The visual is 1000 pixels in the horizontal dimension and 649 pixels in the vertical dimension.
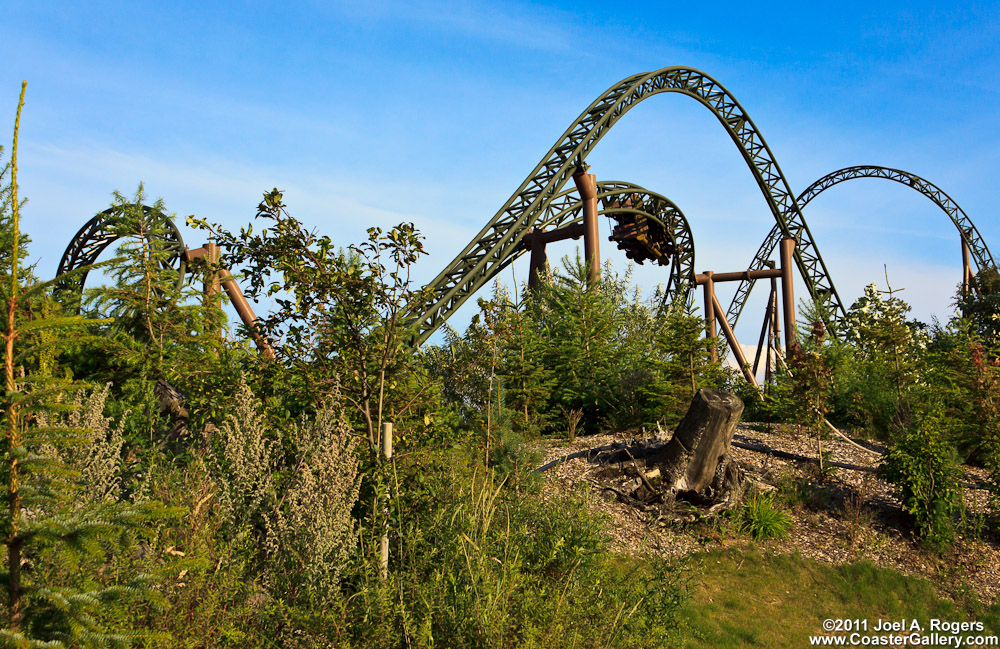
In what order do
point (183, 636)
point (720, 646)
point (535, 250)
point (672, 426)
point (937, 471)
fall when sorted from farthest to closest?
point (535, 250) < point (672, 426) < point (937, 471) < point (720, 646) < point (183, 636)

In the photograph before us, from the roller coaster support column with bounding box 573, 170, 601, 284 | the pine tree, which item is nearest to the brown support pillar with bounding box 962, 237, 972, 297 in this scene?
the roller coaster support column with bounding box 573, 170, 601, 284

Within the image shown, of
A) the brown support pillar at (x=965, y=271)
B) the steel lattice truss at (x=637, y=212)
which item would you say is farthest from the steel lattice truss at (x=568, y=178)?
the brown support pillar at (x=965, y=271)

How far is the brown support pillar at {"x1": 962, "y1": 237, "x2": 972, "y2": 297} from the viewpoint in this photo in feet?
75.8

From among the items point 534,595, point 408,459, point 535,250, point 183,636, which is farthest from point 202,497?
point 535,250

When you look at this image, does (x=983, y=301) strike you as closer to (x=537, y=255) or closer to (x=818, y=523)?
(x=537, y=255)

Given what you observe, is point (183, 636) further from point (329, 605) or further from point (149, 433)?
point (149, 433)

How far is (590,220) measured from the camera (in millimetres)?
12727

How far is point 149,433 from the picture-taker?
267 inches

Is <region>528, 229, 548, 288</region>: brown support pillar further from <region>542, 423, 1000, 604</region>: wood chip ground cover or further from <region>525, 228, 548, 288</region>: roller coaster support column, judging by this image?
<region>542, 423, 1000, 604</region>: wood chip ground cover

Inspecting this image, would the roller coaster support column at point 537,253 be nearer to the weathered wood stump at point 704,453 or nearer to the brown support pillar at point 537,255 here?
the brown support pillar at point 537,255

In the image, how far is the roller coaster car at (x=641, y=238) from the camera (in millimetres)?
16406

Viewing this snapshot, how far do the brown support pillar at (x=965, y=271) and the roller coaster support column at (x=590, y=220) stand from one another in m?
17.0

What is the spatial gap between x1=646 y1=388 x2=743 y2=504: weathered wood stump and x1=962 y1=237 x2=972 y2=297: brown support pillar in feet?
69.0

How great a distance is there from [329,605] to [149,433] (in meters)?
4.42
